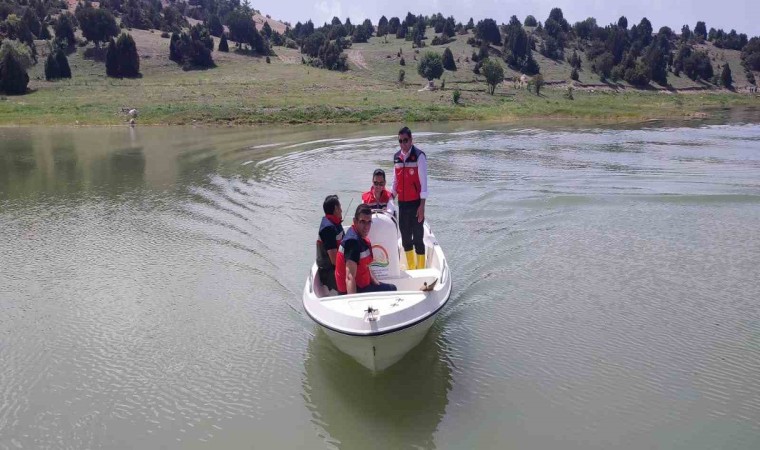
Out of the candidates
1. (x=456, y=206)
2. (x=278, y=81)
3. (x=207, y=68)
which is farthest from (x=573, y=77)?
(x=456, y=206)

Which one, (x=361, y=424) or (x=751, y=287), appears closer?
(x=361, y=424)

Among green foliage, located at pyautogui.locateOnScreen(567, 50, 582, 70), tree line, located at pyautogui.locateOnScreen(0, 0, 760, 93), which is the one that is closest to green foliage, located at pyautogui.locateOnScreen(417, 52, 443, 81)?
tree line, located at pyautogui.locateOnScreen(0, 0, 760, 93)

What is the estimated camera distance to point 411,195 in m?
9.96

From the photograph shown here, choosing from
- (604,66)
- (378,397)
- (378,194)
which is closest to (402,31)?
(604,66)

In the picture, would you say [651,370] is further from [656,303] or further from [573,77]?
[573,77]

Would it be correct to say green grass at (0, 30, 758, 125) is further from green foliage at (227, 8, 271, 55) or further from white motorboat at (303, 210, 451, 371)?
white motorboat at (303, 210, 451, 371)

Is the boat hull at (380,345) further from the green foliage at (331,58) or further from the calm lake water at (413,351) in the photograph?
the green foliage at (331,58)

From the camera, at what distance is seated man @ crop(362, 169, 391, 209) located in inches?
372

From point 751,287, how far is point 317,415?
7.44 meters

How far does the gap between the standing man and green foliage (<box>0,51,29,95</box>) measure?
50.7 meters

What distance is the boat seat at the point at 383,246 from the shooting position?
8508 millimetres

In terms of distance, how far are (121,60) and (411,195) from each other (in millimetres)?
63854

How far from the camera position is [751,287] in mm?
10086

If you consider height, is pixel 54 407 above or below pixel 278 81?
below
